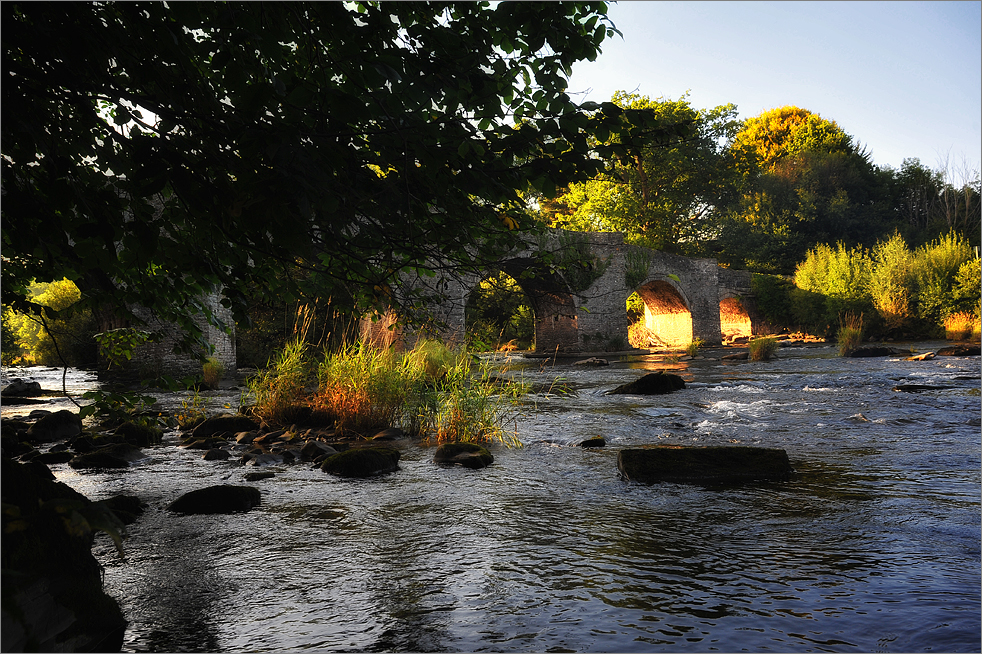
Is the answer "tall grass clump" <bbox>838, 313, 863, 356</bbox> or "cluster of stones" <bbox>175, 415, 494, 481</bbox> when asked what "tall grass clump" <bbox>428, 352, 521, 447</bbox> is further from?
"tall grass clump" <bbox>838, 313, 863, 356</bbox>

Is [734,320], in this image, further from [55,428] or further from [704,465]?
[55,428]

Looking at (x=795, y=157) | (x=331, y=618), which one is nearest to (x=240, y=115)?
(x=331, y=618)

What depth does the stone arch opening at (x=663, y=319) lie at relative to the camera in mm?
28453

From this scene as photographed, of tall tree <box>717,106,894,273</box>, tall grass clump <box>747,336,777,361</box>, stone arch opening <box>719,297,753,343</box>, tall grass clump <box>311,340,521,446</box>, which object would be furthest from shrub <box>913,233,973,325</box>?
tall grass clump <box>311,340,521,446</box>

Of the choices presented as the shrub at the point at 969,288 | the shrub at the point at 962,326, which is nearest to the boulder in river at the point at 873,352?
the shrub at the point at 962,326

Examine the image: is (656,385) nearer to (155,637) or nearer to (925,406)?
(925,406)

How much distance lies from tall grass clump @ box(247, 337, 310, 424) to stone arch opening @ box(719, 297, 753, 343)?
2727 cm

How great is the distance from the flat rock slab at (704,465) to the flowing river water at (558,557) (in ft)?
0.58

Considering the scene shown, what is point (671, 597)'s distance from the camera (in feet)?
10.3

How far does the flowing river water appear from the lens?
9.23 ft

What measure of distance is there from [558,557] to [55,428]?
7011 millimetres

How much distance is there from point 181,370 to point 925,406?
12.9m

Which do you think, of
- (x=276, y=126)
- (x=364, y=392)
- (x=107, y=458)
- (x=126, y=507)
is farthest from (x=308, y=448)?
(x=276, y=126)

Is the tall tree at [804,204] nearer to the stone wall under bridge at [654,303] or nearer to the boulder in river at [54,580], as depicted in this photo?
the stone wall under bridge at [654,303]
